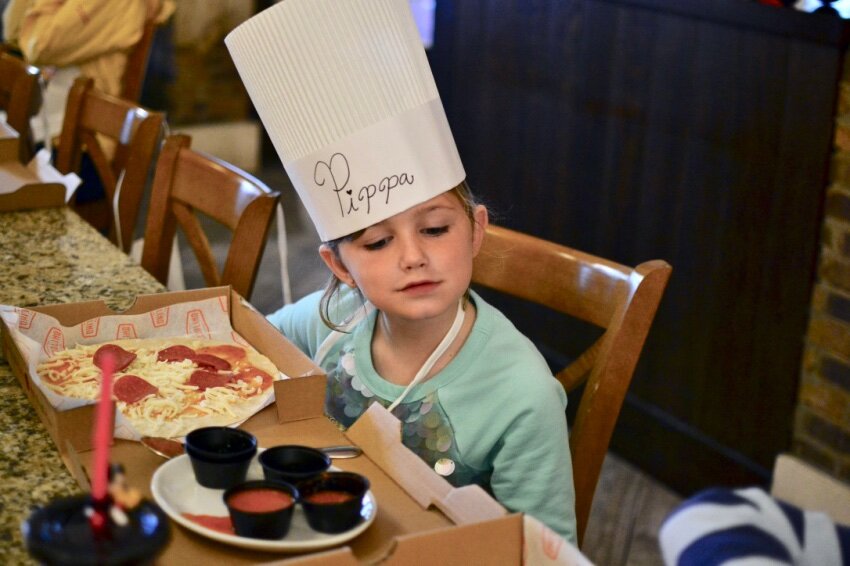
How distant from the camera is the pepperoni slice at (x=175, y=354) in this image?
135 cm

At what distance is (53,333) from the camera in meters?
1.36

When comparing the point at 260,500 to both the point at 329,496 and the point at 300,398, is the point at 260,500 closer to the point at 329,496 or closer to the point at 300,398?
the point at 329,496

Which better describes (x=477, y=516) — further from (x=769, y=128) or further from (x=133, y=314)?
(x=769, y=128)

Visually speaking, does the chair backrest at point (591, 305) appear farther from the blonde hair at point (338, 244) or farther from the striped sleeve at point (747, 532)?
the striped sleeve at point (747, 532)

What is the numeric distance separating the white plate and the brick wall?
158 cm

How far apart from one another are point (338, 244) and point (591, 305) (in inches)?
13.3

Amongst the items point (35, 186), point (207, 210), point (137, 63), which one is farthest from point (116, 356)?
point (137, 63)

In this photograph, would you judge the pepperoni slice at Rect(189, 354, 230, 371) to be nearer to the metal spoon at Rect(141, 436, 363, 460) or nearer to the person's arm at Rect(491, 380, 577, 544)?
Answer: the metal spoon at Rect(141, 436, 363, 460)

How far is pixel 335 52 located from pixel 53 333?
47cm

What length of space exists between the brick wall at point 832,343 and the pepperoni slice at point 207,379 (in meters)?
1.49

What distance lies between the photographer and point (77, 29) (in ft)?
11.0

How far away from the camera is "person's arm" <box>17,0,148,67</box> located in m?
3.31

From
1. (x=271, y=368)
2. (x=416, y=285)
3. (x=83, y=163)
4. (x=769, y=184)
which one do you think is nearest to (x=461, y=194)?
(x=416, y=285)

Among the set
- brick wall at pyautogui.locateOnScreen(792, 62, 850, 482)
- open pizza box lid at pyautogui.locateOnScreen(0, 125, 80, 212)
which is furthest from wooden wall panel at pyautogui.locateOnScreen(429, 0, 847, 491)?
open pizza box lid at pyautogui.locateOnScreen(0, 125, 80, 212)
